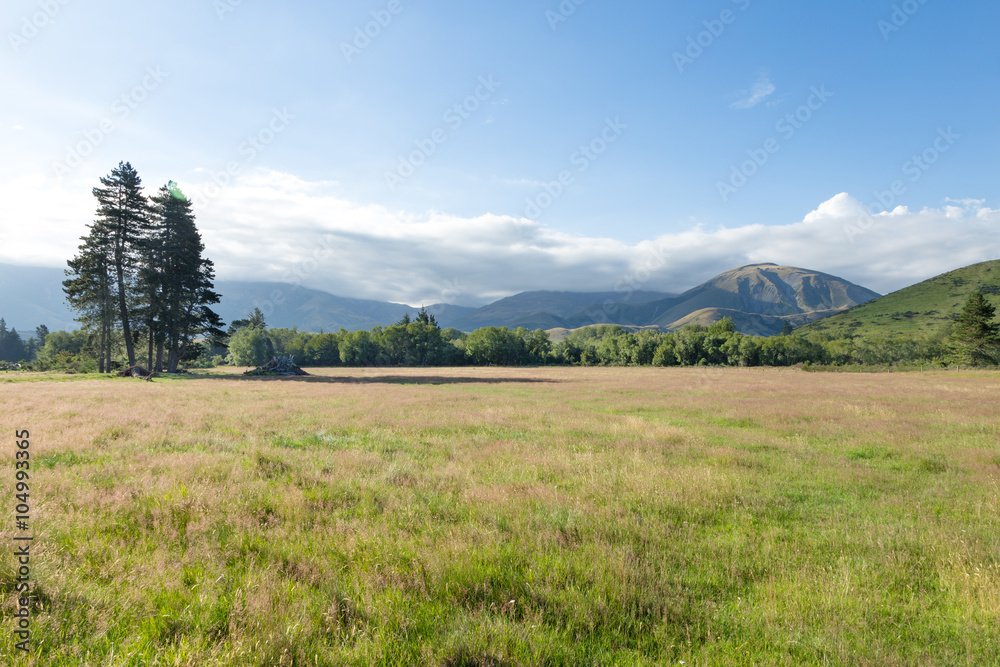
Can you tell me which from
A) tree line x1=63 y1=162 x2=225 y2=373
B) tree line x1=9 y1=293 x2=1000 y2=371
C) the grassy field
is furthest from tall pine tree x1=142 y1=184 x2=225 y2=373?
tree line x1=9 y1=293 x2=1000 y2=371

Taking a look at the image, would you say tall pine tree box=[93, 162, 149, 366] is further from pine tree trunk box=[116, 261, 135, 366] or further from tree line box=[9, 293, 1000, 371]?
tree line box=[9, 293, 1000, 371]

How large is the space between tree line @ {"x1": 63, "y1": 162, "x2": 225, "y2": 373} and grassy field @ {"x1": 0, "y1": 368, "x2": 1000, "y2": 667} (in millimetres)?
42977

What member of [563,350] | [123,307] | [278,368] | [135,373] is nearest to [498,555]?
[135,373]

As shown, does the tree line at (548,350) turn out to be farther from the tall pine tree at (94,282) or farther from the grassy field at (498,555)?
the grassy field at (498,555)

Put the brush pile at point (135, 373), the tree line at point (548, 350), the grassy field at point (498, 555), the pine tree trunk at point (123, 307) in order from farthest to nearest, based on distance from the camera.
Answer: the tree line at point (548, 350)
the pine tree trunk at point (123, 307)
the brush pile at point (135, 373)
the grassy field at point (498, 555)

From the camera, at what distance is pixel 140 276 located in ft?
149

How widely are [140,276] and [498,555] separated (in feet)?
187

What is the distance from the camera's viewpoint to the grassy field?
3.85 m

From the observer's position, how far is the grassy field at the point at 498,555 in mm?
3846

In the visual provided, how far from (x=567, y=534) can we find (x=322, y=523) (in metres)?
3.85

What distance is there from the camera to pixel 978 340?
84.6 m

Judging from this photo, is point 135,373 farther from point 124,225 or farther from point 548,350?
point 548,350

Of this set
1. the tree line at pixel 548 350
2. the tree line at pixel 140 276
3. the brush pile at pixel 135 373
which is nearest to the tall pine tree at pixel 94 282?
the tree line at pixel 140 276

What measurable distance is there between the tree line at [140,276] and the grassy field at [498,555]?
141 ft
